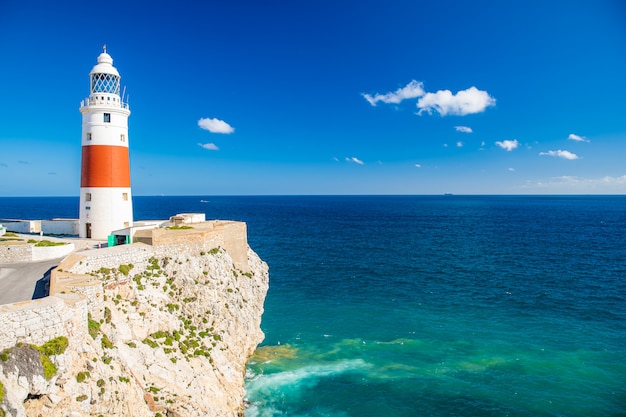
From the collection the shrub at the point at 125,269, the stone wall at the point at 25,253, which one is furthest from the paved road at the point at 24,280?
the shrub at the point at 125,269

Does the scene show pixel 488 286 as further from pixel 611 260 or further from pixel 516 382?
pixel 611 260

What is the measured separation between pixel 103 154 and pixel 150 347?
16.9 metres

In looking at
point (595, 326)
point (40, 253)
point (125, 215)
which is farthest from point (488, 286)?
point (40, 253)

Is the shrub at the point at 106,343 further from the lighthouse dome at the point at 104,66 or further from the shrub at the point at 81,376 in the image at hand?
the lighthouse dome at the point at 104,66

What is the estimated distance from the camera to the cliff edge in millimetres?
13367

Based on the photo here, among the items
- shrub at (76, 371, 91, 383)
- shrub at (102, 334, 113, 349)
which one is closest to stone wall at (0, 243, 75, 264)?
shrub at (102, 334, 113, 349)

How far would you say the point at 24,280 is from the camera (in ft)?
65.5

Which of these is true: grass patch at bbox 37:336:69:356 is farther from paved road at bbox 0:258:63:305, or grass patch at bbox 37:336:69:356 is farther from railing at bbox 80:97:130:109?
railing at bbox 80:97:130:109

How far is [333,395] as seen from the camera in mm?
25328

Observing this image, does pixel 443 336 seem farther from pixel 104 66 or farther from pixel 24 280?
pixel 104 66

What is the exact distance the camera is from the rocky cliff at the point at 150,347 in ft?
43.5

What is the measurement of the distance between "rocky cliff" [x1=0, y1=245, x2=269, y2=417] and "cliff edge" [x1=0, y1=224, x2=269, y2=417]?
41mm

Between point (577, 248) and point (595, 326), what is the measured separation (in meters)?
43.4

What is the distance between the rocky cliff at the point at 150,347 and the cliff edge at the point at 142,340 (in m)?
0.04
